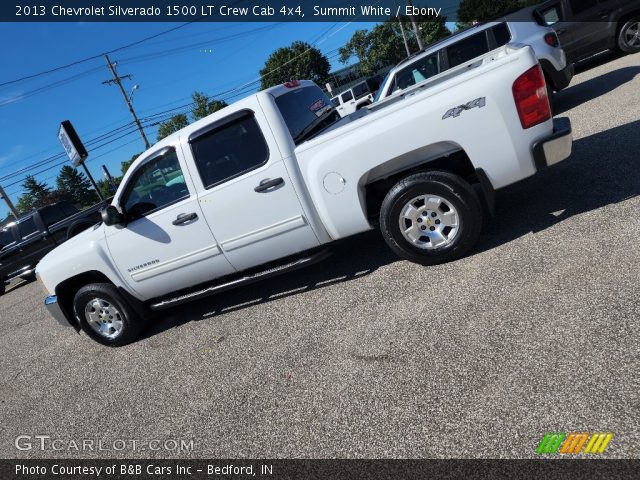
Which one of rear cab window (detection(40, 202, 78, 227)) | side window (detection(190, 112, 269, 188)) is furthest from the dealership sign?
side window (detection(190, 112, 269, 188))

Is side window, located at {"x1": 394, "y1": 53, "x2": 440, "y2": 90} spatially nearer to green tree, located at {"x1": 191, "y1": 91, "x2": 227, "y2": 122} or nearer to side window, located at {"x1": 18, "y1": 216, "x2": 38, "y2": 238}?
side window, located at {"x1": 18, "y1": 216, "x2": 38, "y2": 238}

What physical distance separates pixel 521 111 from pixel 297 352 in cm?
260

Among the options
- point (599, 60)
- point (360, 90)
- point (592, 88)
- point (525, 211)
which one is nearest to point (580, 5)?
point (599, 60)

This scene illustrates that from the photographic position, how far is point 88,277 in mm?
4988

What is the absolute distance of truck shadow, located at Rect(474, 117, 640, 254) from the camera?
393 centimetres

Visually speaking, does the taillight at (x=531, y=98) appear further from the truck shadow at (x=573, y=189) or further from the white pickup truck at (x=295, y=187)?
the truck shadow at (x=573, y=189)

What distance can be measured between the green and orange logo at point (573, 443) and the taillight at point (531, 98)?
2.27 meters

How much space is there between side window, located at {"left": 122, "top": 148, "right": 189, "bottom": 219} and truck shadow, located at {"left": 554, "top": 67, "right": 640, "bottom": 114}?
6889 mm

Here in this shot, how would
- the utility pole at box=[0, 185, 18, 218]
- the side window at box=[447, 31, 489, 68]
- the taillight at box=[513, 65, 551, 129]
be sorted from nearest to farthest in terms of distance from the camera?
the taillight at box=[513, 65, 551, 129] < the side window at box=[447, 31, 489, 68] < the utility pole at box=[0, 185, 18, 218]

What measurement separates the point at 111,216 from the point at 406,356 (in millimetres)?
3273

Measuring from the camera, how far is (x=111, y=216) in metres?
4.36

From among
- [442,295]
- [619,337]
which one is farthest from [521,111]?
[619,337]

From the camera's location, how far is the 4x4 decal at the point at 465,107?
3279 millimetres

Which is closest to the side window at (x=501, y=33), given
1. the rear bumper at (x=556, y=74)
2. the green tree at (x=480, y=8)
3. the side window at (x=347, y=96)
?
the rear bumper at (x=556, y=74)
